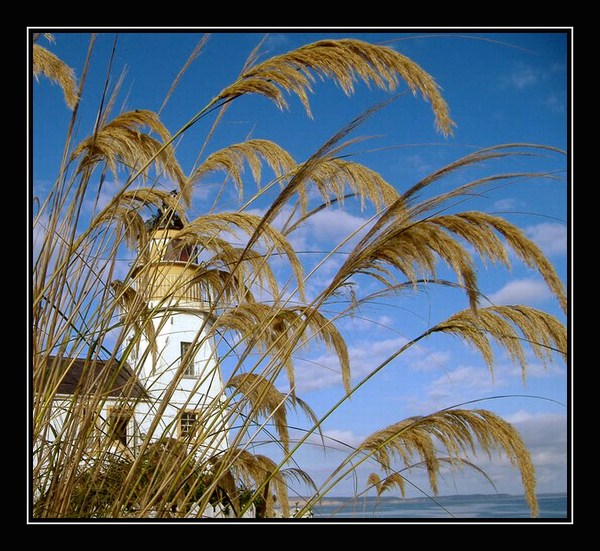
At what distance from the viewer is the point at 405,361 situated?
3.01 meters

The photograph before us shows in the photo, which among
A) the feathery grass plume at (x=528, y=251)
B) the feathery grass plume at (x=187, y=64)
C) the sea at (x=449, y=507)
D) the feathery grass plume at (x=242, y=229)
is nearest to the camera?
the feathery grass plume at (x=528, y=251)

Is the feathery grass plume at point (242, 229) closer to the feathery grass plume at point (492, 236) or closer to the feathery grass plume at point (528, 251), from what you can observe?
the feathery grass plume at point (492, 236)

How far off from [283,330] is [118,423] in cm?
87

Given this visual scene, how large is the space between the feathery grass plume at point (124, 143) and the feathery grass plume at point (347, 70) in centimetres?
54

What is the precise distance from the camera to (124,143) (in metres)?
3.04

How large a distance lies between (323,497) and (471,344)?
0.88m

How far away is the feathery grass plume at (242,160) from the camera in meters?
3.20

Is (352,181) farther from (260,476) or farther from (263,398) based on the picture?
(260,476)

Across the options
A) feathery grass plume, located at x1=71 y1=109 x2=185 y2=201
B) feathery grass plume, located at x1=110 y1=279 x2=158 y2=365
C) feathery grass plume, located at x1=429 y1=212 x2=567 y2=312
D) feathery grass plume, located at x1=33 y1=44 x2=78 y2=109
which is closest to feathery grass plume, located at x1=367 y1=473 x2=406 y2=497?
feathery grass plume, located at x1=110 y1=279 x2=158 y2=365

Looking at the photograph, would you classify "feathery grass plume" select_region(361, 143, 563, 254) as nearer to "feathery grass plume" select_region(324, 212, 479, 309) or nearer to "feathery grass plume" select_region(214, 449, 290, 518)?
"feathery grass plume" select_region(324, 212, 479, 309)

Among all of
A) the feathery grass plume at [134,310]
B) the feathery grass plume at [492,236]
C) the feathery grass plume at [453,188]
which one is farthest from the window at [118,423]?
the feathery grass plume at [492,236]

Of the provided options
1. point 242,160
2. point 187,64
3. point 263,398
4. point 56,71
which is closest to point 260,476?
point 263,398

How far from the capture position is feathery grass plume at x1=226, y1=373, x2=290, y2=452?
3014mm
